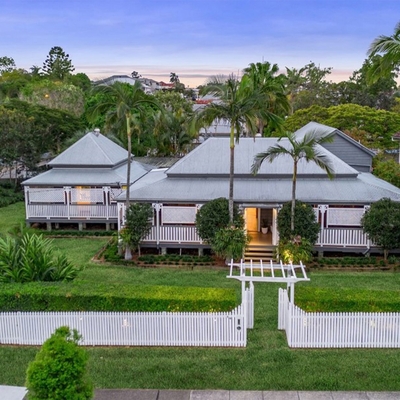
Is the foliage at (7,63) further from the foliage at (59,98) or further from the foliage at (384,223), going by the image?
the foliage at (384,223)

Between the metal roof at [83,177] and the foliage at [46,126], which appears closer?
the metal roof at [83,177]

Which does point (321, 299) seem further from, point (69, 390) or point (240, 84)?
point (240, 84)

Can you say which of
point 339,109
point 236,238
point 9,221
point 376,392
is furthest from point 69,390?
point 339,109

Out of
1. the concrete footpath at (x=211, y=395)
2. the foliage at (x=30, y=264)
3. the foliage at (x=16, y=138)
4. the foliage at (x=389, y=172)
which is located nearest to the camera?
the concrete footpath at (x=211, y=395)

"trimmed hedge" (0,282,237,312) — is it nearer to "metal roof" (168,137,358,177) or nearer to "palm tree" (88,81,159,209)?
"palm tree" (88,81,159,209)

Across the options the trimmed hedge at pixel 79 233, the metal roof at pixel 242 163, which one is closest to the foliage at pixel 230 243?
the metal roof at pixel 242 163

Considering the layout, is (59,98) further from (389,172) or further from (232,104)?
(232,104)
